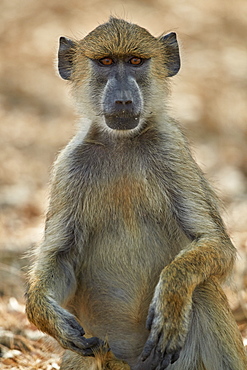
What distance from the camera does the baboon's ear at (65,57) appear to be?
6727 millimetres

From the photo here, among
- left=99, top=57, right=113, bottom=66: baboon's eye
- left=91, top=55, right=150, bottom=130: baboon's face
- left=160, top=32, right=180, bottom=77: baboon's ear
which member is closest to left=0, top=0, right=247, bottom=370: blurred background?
left=160, top=32, right=180, bottom=77: baboon's ear

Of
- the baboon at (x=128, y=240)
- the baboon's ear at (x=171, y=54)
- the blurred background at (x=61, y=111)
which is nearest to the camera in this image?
the baboon at (x=128, y=240)

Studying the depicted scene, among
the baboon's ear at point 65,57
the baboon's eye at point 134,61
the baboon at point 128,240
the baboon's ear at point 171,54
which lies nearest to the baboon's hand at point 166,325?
the baboon at point 128,240

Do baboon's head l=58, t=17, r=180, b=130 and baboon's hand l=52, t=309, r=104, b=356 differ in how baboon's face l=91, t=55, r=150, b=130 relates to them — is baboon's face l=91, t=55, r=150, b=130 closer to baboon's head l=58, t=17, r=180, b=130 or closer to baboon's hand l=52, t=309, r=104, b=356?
baboon's head l=58, t=17, r=180, b=130

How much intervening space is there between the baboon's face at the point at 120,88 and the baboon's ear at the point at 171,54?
43cm

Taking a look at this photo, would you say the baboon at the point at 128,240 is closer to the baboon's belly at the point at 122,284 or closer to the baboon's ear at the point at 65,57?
the baboon's belly at the point at 122,284

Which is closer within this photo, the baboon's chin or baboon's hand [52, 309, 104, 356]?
baboon's hand [52, 309, 104, 356]

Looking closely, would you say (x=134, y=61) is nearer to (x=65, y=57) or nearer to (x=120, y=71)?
(x=120, y=71)

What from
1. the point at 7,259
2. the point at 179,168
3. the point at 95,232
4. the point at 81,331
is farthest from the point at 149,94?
the point at 7,259

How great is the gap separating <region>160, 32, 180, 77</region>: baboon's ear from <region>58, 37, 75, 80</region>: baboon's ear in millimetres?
838

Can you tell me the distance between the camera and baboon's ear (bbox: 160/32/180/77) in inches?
261

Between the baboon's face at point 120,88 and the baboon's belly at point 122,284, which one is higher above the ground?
the baboon's face at point 120,88

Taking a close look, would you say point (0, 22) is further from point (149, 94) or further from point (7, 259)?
point (149, 94)

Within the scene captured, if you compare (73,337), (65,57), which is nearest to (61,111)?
(65,57)
